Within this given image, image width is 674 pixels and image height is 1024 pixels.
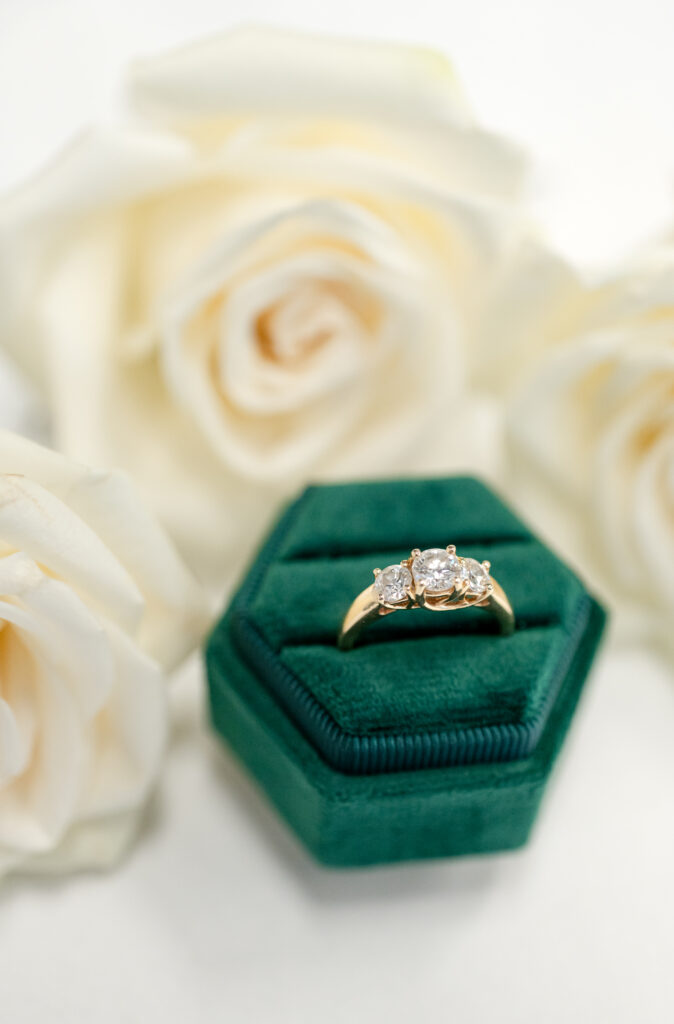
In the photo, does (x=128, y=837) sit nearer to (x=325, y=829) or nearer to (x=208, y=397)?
(x=325, y=829)

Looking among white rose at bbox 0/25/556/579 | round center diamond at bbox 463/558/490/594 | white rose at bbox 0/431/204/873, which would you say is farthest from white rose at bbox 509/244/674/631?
white rose at bbox 0/431/204/873

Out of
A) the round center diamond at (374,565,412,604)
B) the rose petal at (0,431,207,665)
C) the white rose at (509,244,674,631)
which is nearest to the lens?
the rose petal at (0,431,207,665)

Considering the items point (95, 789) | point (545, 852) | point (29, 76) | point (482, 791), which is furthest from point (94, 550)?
point (29, 76)

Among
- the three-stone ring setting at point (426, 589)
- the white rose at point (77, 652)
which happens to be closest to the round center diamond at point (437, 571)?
the three-stone ring setting at point (426, 589)

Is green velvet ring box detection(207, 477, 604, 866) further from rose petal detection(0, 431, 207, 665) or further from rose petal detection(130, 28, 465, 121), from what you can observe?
rose petal detection(130, 28, 465, 121)

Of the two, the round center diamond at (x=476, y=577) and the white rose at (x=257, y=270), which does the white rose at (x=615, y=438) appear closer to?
the white rose at (x=257, y=270)

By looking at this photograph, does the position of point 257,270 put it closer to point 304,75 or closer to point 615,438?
point 304,75
